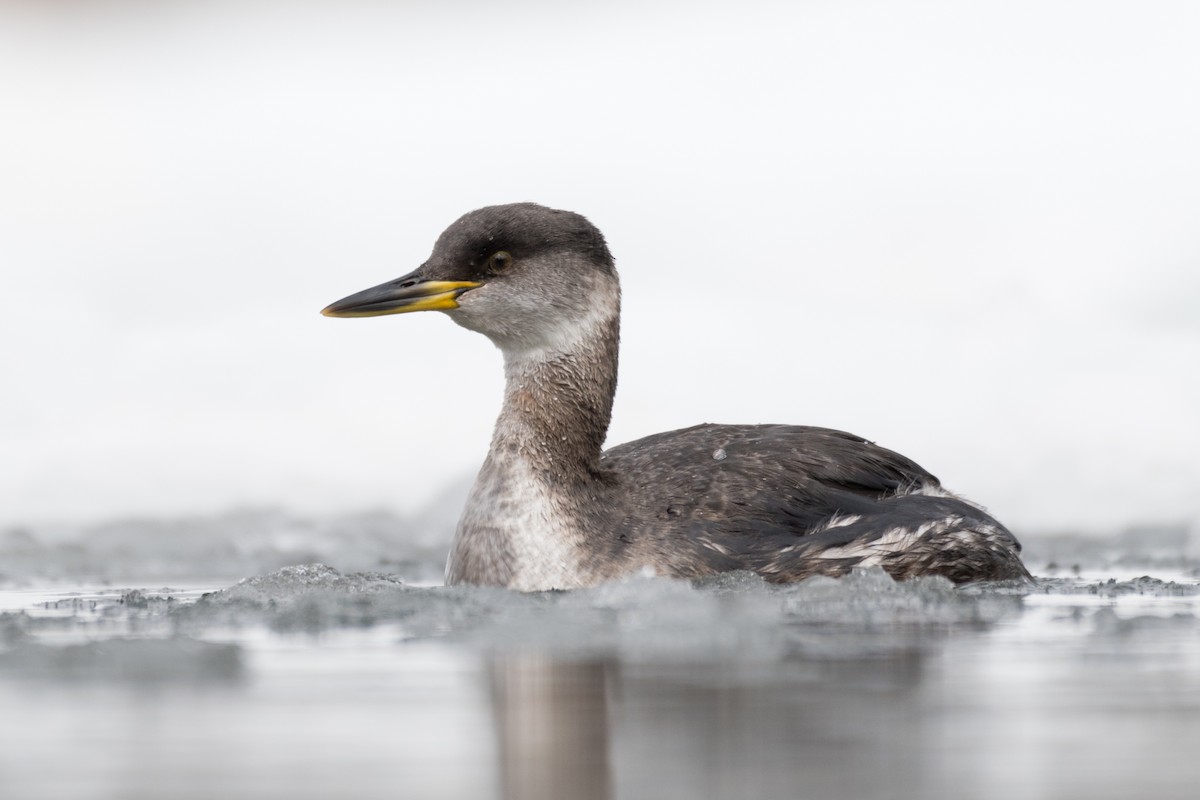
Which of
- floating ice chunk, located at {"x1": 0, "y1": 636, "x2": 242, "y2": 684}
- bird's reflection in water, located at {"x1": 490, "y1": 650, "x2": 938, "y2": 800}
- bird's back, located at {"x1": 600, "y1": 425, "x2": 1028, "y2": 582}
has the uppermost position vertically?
bird's back, located at {"x1": 600, "y1": 425, "x2": 1028, "y2": 582}

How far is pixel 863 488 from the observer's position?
878cm

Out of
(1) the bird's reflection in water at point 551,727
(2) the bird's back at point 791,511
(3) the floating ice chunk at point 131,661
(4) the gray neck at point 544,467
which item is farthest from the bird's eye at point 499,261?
(1) the bird's reflection in water at point 551,727

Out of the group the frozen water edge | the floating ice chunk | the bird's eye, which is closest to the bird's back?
the frozen water edge

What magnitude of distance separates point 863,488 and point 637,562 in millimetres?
1513

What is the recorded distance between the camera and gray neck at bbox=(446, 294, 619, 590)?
8016 millimetres

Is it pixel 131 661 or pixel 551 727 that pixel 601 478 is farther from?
pixel 551 727

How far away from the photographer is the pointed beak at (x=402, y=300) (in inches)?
335

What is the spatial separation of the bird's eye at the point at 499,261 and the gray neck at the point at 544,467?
0.46 m

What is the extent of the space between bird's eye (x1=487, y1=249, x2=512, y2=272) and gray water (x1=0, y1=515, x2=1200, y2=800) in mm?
1721

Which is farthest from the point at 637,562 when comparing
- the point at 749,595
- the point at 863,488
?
the point at 863,488

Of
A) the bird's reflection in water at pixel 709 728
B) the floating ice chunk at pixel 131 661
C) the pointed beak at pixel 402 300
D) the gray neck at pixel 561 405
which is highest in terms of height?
the pointed beak at pixel 402 300

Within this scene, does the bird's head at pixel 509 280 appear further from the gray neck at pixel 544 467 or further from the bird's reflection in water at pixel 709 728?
the bird's reflection in water at pixel 709 728

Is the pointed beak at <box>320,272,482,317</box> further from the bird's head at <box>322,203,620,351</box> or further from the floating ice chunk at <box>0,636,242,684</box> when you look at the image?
the floating ice chunk at <box>0,636,242,684</box>

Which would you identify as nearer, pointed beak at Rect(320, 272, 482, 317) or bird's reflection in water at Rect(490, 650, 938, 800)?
bird's reflection in water at Rect(490, 650, 938, 800)
